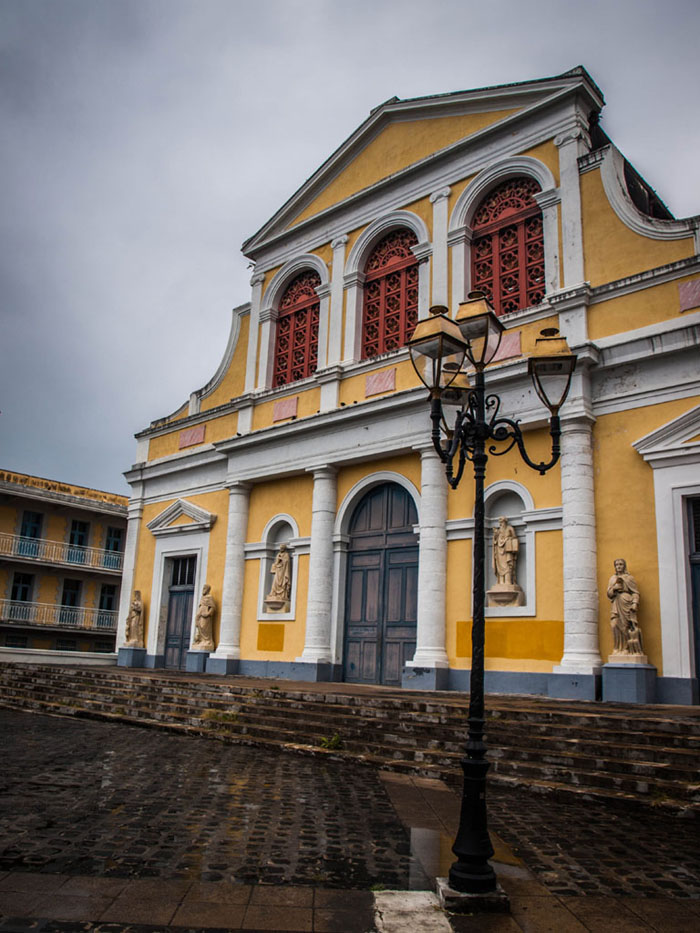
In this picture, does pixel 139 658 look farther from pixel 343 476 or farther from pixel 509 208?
pixel 509 208

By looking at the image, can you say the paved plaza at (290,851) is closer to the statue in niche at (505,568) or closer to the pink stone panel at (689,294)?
the statue in niche at (505,568)

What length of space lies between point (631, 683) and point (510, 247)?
28.1 ft

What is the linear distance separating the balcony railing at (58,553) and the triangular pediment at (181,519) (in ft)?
35.0

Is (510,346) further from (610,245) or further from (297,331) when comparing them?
(297,331)

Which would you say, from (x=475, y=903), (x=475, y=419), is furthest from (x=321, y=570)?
(x=475, y=903)

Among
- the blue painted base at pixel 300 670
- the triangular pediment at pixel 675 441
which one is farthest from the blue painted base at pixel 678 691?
the blue painted base at pixel 300 670

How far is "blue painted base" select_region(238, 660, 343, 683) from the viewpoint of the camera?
622 inches

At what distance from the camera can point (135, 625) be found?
68.6ft

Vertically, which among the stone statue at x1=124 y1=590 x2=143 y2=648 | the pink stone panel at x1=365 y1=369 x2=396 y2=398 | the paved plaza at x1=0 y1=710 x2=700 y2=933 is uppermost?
the pink stone panel at x1=365 y1=369 x2=396 y2=398

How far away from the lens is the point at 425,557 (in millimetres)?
14391

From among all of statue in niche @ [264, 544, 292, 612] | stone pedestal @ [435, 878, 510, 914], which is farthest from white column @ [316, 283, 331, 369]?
stone pedestal @ [435, 878, 510, 914]

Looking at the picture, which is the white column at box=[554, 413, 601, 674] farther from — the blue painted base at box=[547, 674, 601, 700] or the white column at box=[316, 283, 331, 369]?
the white column at box=[316, 283, 331, 369]

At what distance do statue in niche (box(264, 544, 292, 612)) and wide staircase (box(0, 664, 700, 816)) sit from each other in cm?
383

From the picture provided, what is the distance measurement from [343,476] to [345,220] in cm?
633
